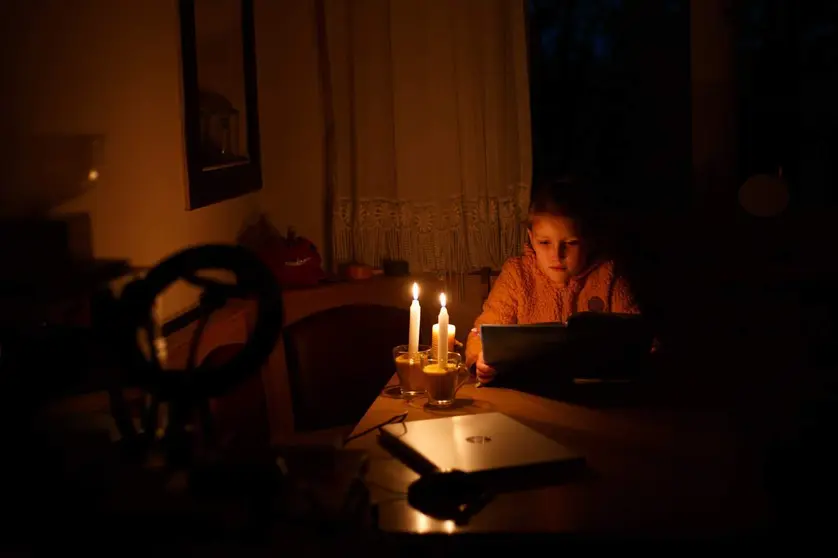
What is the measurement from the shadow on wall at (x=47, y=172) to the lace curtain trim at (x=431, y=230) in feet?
4.63

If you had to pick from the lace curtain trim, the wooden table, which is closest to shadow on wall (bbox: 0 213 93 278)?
the wooden table

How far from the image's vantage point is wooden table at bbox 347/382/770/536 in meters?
1.26

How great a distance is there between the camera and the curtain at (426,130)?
3.07 metres

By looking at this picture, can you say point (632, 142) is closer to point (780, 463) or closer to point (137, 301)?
point (780, 463)

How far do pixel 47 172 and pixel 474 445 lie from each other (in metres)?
0.86

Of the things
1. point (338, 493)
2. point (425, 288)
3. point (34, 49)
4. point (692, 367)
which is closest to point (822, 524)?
point (338, 493)

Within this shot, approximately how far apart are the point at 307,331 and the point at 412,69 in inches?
43.4

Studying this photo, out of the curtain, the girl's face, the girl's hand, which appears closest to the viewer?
the girl's hand

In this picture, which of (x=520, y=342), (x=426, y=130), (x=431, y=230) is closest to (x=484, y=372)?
(x=520, y=342)

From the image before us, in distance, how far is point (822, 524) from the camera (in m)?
1.25

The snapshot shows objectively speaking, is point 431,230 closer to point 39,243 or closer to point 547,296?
point 547,296

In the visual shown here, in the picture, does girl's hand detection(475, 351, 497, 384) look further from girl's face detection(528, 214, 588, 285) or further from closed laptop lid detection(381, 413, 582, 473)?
girl's face detection(528, 214, 588, 285)

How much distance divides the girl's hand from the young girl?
1.31 ft

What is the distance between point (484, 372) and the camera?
1996 millimetres
